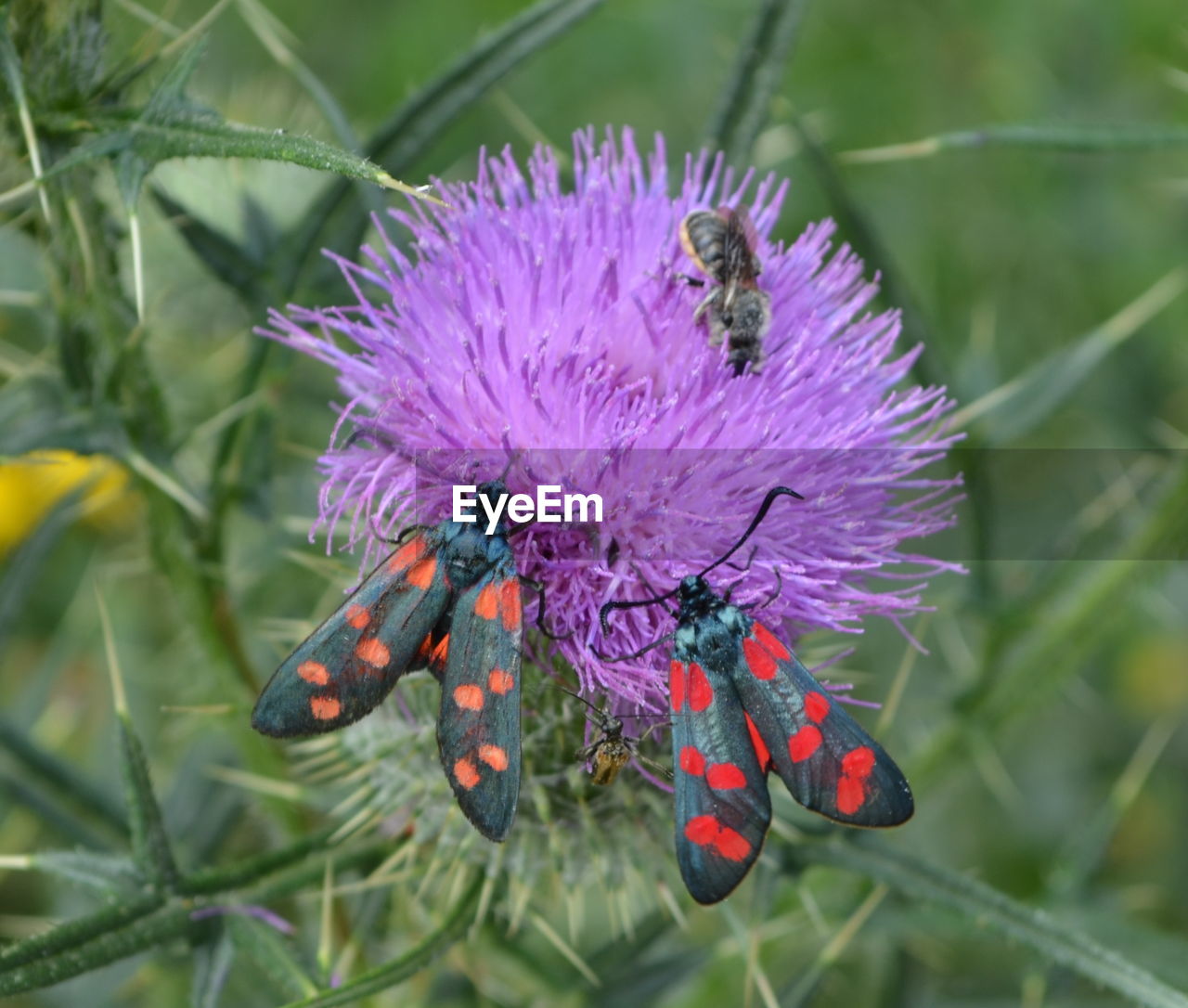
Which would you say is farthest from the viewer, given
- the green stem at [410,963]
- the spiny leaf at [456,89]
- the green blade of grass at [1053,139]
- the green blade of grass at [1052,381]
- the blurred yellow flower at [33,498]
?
the blurred yellow flower at [33,498]

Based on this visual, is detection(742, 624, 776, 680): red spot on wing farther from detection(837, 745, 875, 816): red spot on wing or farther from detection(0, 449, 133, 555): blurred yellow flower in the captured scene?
detection(0, 449, 133, 555): blurred yellow flower

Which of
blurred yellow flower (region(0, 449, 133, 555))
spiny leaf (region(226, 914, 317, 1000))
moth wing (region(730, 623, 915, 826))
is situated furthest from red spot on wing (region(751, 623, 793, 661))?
blurred yellow flower (region(0, 449, 133, 555))

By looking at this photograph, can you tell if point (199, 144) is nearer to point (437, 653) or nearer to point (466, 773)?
point (437, 653)

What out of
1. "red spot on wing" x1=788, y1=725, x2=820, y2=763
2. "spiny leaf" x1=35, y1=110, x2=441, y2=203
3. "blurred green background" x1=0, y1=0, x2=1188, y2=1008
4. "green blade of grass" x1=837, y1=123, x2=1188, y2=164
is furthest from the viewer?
"blurred green background" x1=0, y1=0, x2=1188, y2=1008

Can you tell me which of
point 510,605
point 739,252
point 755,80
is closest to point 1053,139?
point 755,80

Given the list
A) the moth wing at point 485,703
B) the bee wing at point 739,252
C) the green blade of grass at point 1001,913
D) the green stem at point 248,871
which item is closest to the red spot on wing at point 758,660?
the moth wing at point 485,703

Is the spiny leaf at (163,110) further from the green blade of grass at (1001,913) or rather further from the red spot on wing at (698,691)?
the green blade of grass at (1001,913)
